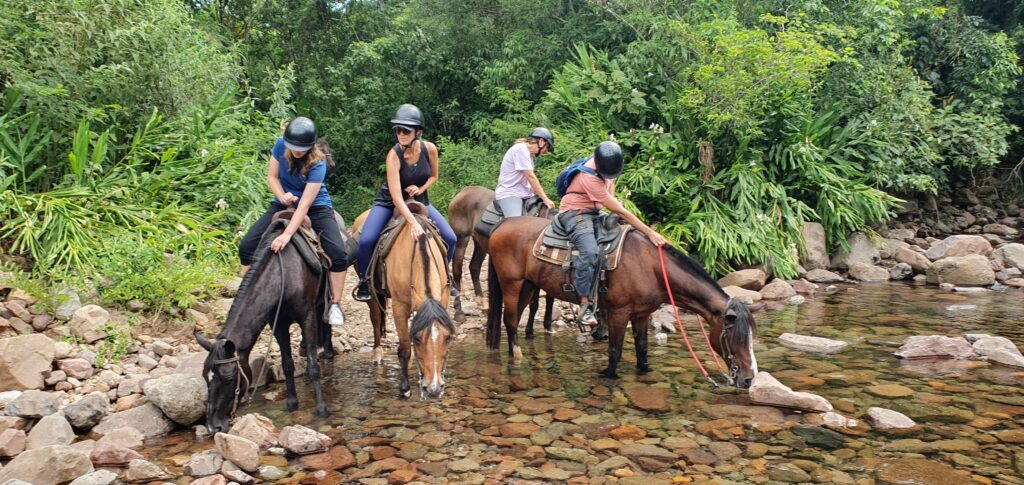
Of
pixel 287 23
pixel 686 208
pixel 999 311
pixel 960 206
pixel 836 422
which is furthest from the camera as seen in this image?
pixel 287 23

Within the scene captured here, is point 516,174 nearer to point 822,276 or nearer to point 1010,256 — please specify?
point 822,276

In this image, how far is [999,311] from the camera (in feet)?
31.8

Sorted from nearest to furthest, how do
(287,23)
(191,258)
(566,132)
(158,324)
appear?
(158,324), (191,258), (566,132), (287,23)

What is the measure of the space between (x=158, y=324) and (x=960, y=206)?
57.6ft

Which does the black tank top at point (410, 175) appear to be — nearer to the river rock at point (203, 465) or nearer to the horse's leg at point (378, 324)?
the horse's leg at point (378, 324)

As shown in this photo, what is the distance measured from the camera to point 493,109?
17.1m

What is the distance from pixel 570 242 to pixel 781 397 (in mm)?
2364

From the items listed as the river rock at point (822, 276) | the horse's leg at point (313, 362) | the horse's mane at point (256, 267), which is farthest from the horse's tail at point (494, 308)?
the river rock at point (822, 276)

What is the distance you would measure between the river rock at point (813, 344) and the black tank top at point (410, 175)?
4651mm

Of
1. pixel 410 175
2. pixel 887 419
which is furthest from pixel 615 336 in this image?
pixel 410 175

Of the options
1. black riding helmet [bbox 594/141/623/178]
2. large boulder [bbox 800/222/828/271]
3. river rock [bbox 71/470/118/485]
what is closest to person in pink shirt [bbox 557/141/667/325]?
black riding helmet [bbox 594/141/623/178]

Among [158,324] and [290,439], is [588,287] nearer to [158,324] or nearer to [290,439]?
[290,439]

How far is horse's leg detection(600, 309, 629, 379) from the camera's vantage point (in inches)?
265

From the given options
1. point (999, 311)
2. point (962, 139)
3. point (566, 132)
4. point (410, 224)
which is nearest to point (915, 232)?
point (962, 139)
